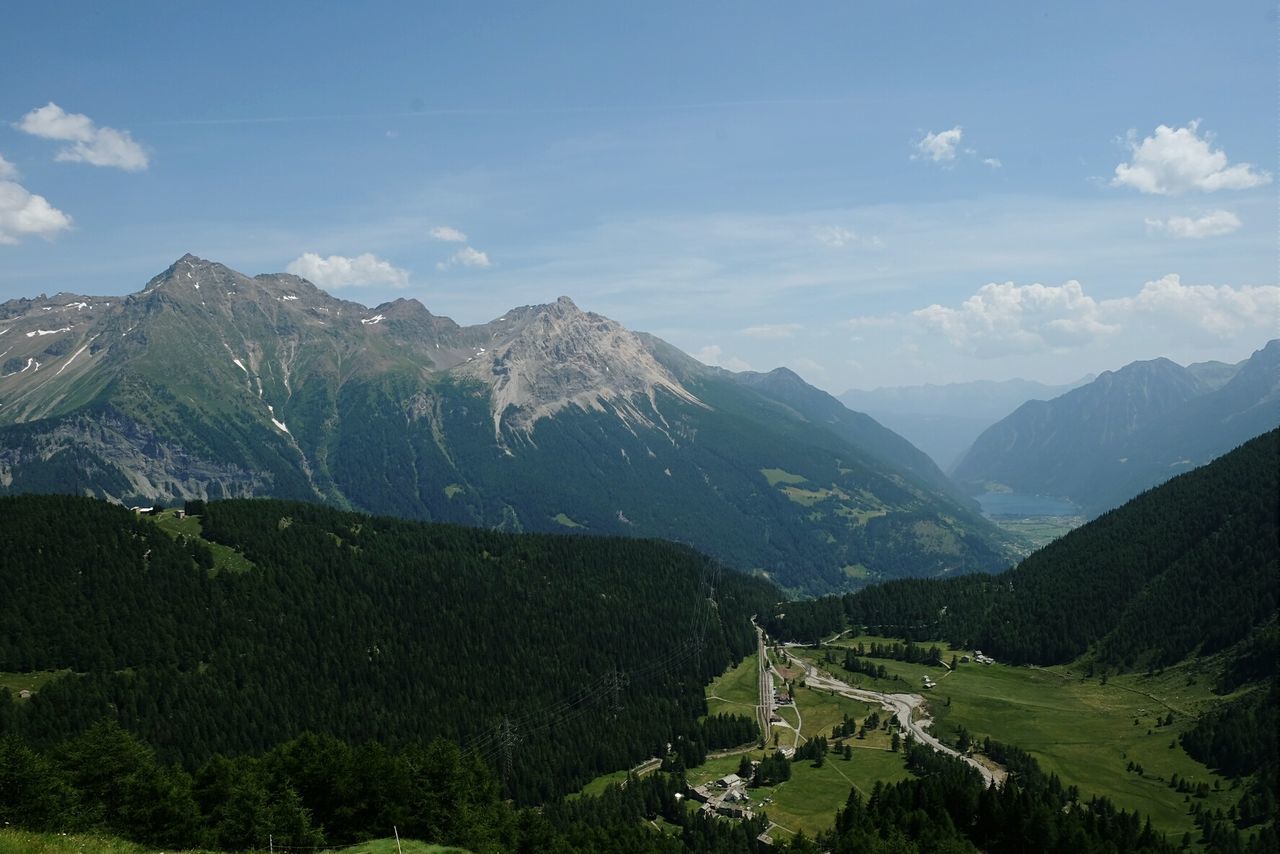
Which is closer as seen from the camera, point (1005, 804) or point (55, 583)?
point (1005, 804)

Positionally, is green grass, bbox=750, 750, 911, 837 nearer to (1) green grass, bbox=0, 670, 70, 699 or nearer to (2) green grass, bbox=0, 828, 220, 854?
(2) green grass, bbox=0, 828, 220, 854

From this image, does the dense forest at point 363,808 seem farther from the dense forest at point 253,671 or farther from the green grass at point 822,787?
the dense forest at point 253,671

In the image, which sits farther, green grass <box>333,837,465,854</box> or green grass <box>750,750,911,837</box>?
green grass <box>750,750,911,837</box>

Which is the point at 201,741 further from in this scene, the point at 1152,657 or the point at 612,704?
the point at 1152,657

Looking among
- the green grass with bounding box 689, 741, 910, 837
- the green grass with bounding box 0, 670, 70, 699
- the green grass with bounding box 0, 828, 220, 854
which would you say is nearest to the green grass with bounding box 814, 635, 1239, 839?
the green grass with bounding box 689, 741, 910, 837

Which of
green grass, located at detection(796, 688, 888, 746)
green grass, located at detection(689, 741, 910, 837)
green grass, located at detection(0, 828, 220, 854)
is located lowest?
green grass, located at detection(796, 688, 888, 746)

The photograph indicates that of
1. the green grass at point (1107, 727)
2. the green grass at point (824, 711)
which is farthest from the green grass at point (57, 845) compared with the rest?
the green grass at point (824, 711)

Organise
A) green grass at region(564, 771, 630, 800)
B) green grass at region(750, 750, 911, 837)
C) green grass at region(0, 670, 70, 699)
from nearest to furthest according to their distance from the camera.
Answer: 1. green grass at region(750, 750, 911, 837)
2. green grass at region(0, 670, 70, 699)
3. green grass at region(564, 771, 630, 800)

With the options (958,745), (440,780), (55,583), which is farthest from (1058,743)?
(55,583)

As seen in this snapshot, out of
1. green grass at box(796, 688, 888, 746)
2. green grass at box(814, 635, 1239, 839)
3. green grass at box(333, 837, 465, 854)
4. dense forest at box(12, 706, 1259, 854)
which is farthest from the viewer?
green grass at box(796, 688, 888, 746)
